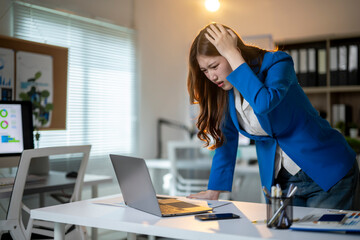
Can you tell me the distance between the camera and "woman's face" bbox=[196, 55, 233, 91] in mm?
1431

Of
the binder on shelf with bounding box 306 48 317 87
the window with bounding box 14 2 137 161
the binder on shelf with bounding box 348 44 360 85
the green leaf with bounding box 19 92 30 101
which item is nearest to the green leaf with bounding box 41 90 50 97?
the green leaf with bounding box 19 92 30 101

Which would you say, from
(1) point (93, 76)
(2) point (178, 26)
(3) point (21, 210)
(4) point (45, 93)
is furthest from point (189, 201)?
(2) point (178, 26)

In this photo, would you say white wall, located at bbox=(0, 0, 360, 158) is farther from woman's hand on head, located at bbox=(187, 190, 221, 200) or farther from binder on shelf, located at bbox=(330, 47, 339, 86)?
woman's hand on head, located at bbox=(187, 190, 221, 200)

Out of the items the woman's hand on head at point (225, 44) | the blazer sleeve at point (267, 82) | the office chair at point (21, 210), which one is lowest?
the office chair at point (21, 210)

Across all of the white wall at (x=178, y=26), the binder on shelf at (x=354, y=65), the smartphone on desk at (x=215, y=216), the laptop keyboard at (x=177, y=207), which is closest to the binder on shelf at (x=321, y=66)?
the binder on shelf at (x=354, y=65)

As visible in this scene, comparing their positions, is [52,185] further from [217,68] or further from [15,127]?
[217,68]

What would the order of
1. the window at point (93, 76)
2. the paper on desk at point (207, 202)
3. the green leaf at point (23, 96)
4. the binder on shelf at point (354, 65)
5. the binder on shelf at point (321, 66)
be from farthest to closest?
the binder on shelf at point (321, 66), the binder on shelf at point (354, 65), the window at point (93, 76), the green leaf at point (23, 96), the paper on desk at point (207, 202)

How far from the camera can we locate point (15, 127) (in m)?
2.29

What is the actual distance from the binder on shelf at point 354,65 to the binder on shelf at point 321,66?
22cm

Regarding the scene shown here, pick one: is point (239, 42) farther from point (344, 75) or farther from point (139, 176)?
point (344, 75)

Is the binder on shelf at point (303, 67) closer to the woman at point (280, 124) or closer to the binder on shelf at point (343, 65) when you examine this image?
the binder on shelf at point (343, 65)

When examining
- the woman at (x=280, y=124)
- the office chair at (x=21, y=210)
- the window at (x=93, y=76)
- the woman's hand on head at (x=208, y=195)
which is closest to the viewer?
the woman at (x=280, y=124)

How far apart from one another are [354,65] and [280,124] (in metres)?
2.64

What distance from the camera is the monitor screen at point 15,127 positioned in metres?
2.23
